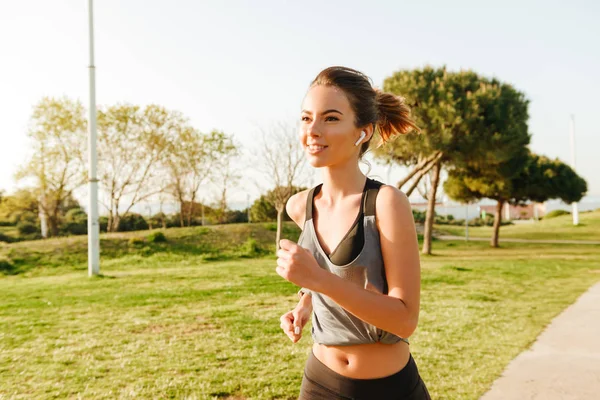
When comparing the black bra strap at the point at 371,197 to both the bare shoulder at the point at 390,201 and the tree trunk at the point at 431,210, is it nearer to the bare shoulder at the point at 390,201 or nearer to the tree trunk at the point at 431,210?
the bare shoulder at the point at 390,201

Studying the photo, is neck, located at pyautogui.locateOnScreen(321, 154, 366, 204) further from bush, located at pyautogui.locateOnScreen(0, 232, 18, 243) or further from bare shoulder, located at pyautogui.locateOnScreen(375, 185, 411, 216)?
bush, located at pyautogui.locateOnScreen(0, 232, 18, 243)

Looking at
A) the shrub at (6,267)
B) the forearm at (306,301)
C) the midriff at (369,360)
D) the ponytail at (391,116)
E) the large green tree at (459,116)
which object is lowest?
the shrub at (6,267)

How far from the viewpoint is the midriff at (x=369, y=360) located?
1.68m

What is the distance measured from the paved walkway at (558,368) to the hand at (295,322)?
119 inches

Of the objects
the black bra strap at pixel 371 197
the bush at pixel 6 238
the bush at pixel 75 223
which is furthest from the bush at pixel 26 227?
the black bra strap at pixel 371 197

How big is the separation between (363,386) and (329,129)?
84 cm

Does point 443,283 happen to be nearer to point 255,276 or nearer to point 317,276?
point 255,276

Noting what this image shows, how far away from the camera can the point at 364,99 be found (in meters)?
1.73

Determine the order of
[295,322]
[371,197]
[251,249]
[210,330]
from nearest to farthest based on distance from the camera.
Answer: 1. [371,197]
2. [295,322]
3. [210,330]
4. [251,249]

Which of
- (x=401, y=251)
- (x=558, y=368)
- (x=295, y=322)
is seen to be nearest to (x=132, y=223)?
(x=558, y=368)

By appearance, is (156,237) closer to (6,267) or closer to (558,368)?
(6,267)

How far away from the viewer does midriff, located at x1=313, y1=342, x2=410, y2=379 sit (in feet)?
5.50

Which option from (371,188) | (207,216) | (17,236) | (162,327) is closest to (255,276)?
(162,327)

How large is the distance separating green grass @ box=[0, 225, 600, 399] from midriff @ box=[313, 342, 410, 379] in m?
2.69
